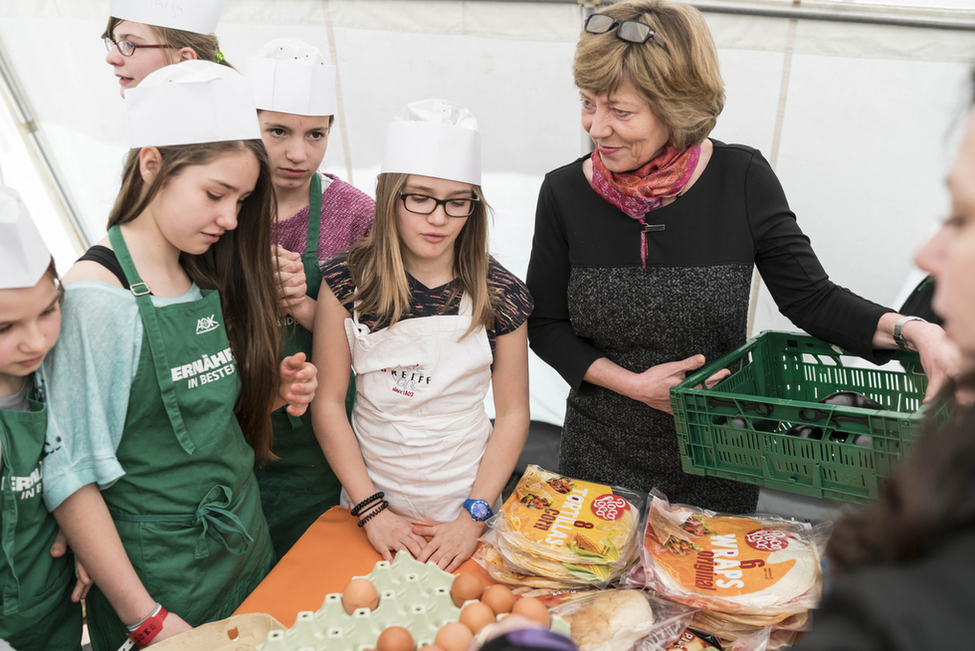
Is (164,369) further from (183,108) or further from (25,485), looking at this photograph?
(183,108)

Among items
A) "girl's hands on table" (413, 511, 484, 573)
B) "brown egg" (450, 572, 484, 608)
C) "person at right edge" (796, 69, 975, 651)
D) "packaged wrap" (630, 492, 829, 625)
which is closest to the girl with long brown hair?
"girl's hands on table" (413, 511, 484, 573)

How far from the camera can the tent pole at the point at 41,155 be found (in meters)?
3.82

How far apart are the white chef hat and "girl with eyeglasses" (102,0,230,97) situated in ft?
3.03

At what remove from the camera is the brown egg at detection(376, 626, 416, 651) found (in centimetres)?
121

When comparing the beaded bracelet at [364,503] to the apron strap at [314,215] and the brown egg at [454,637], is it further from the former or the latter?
the apron strap at [314,215]

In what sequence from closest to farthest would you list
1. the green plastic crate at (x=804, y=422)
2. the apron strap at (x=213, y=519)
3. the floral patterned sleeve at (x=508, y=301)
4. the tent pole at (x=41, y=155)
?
1. the green plastic crate at (x=804, y=422)
2. the apron strap at (x=213, y=519)
3. the floral patterned sleeve at (x=508, y=301)
4. the tent pole at (x=41, y=155)

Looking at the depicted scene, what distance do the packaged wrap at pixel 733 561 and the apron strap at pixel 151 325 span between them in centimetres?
105

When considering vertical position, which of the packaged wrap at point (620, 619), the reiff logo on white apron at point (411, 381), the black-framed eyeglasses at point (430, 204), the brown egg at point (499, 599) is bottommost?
the packaged wrap at point (620, 619)

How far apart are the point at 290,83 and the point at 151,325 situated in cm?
86

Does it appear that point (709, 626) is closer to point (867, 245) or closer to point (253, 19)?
point (867, 245)

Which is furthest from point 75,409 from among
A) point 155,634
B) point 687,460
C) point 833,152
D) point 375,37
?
point 833,152

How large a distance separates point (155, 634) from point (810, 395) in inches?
66.2

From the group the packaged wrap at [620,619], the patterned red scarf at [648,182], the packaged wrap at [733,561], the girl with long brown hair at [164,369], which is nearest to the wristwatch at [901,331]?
the packaged wrap at [733,561]

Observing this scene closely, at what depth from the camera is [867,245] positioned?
123 inches
